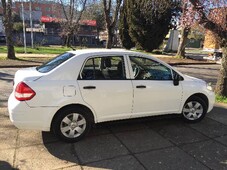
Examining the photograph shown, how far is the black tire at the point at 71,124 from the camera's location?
165 inches

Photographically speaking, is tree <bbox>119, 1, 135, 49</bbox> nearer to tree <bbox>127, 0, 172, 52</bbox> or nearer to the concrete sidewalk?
tree <bbox>127, 0, 172, 52</bbox>

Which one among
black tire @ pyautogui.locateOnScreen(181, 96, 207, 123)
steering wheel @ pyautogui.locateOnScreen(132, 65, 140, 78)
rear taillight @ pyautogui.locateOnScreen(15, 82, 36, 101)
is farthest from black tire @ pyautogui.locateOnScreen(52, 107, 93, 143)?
black tire @ pyautogui.locateOnScreen(181, 96, 207, 123)

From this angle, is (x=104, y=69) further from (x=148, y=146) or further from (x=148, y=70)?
(x=148, y=146)

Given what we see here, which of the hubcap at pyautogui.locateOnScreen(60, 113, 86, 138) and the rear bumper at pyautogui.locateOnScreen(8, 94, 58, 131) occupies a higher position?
the rear bumper at pyautogui.locateOnScreen(8, 94, 58, 131)

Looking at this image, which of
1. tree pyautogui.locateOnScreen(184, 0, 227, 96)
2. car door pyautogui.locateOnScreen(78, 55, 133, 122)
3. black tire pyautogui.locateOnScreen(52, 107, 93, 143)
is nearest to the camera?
black tire pyautogui.locateOnScreen(52, 107, 93, 143)

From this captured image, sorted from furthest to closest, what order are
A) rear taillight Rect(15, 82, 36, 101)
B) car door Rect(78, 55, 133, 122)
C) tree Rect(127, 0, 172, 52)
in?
tree Rect(127, 0, 172, 52), car door Rect(78, 55, 133, 122), rear taillight Rect(15, 82, 36, 101)

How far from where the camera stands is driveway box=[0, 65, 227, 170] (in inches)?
146

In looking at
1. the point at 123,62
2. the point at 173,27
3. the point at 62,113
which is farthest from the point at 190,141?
the point at 173,27

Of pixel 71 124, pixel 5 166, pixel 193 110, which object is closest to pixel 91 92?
pixel 71 124

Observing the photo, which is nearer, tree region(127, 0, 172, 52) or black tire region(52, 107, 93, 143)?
black tire region(52, 107, 93, 143)

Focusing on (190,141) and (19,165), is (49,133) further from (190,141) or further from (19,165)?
(190,141)

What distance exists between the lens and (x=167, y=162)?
3.80m

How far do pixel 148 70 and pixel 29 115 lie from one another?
93.1 inches

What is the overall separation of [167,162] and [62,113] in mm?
1834
